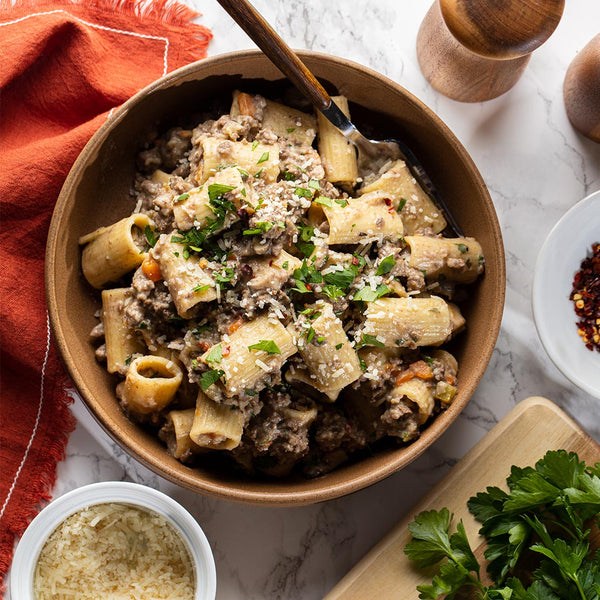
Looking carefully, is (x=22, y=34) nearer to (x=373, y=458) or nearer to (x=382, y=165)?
(x=382, y=165)

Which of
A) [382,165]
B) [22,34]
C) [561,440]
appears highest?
[22,34]

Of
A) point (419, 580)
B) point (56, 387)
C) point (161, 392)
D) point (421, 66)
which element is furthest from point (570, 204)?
point (56, 387)

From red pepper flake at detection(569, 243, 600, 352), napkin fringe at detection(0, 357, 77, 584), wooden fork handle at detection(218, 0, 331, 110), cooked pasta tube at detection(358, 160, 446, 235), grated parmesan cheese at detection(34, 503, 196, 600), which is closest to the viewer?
wooden fork handle at detection(218, 0, 331, 110)

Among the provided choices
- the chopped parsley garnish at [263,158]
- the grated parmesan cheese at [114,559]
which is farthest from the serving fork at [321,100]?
the grated parmesan cheese at [114,559]

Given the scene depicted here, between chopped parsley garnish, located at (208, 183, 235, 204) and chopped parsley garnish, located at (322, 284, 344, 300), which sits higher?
chopped parsley garnish, located at (208, 183, 235, 204)

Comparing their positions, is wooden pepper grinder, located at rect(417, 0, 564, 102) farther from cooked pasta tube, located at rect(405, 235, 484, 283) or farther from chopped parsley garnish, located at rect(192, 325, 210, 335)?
chopped parsley garnish, located at rect(192, 325, 210, 335)

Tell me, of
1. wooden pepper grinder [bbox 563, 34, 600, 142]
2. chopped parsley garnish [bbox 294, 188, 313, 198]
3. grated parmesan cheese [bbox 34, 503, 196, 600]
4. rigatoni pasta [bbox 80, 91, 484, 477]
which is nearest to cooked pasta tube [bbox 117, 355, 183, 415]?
rigatoni pasta [bbox 80, 91, 484, 477]

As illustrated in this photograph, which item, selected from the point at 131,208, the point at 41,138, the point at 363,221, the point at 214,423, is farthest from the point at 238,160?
the point at 41,138

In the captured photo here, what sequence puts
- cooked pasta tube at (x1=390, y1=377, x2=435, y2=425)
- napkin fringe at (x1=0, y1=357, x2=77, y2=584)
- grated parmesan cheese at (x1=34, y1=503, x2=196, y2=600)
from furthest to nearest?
napkin fringe at (x1=0, y1=357, x2=77, y2=584) → grated parmesan cheese at (x1=34, y1=503, x2=196, y2=600) → cooked pasta tube at (x1=390, y1=377, x2=435, y2=425)
